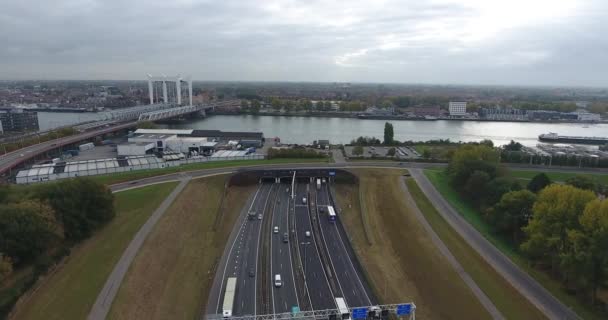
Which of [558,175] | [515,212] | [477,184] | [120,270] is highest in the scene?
[477,184]

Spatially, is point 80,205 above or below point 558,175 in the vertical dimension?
above

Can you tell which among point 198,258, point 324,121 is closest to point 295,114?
point 324,121

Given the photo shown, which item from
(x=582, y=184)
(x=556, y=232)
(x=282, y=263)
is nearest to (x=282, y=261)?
(x=282, y=263)

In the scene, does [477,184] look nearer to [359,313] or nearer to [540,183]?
[540,183]

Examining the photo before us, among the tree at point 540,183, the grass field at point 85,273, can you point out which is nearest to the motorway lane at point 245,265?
the grass field at point 85,273

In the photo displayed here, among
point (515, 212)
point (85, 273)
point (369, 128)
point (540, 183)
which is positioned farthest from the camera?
point (369, 128)
